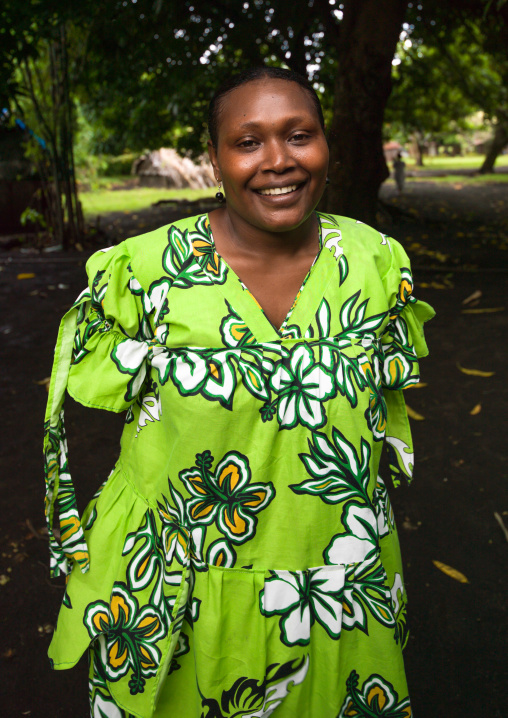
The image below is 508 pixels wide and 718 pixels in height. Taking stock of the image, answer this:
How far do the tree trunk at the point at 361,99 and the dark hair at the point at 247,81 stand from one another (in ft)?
12.1

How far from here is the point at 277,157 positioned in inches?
50.4

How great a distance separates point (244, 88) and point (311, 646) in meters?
1.27

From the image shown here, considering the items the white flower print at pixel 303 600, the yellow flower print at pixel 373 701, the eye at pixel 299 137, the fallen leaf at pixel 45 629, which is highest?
the eye at pixel 299 137

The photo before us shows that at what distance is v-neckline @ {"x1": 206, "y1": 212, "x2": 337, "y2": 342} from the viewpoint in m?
1.29

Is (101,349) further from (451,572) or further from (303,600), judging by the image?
(451,572)

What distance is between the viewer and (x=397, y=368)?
4.97ft

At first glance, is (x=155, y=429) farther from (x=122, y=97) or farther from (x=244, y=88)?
(x=122, y=97)

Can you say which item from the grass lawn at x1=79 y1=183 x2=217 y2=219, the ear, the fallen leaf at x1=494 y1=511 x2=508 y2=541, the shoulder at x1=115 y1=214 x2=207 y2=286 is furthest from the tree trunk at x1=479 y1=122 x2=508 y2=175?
the shoulder at x1=115 y1=214 x2=207 y2=286

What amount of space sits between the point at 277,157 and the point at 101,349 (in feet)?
1.92

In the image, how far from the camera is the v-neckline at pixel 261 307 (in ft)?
4.22

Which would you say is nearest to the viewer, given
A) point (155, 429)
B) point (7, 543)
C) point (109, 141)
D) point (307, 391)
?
point (307, 391)

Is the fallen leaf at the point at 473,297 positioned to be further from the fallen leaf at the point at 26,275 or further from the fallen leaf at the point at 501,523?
the fallen leaf at the point at 26,275

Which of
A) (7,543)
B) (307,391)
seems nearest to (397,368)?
(307,391)

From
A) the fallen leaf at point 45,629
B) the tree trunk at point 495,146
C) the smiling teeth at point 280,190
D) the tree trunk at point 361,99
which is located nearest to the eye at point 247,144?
the smiling teeth at point 280,190
